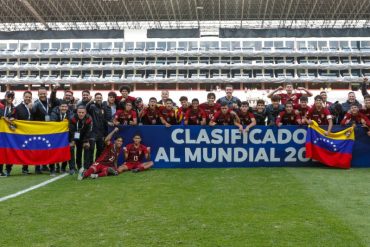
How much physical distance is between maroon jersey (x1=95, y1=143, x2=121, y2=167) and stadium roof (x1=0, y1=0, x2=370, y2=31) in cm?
4393

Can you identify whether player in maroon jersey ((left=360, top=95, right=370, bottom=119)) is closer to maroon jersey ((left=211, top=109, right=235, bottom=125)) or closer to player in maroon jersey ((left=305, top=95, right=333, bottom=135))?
player in maroon jersey ((left=305, top=95, right=333, bottom=135))

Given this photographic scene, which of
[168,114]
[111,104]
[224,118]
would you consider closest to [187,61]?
[168,114]

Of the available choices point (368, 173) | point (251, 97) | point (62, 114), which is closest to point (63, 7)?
point (251, 97)

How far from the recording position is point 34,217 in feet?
17.3

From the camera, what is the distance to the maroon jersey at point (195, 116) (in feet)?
32.1

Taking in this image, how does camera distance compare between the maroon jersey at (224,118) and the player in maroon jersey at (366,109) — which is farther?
the maroon jersey at (224,118)

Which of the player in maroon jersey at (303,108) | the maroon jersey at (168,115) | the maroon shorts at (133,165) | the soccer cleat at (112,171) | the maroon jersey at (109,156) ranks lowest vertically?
the soccer cleat at (112,171)

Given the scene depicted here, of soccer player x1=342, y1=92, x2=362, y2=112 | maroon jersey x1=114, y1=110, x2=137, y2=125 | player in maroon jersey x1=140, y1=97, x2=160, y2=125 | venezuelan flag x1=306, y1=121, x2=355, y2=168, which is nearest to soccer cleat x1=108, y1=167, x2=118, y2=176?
maroon jersey x1=114, y1=110, x2=137, y2=125

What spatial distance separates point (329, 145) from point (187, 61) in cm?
4215

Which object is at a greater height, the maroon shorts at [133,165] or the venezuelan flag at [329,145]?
the venezuelan flag at [329,145]

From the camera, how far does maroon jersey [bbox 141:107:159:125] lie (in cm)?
998

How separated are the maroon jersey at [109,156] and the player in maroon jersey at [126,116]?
86 cm

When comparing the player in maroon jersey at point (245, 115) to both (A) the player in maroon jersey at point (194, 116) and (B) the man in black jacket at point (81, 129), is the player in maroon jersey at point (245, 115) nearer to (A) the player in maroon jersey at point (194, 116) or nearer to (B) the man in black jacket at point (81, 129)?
(A) the player in maroon jersey at point (194, 116)

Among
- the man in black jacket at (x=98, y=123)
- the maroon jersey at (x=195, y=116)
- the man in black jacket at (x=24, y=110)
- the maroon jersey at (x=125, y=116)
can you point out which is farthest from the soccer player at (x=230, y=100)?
the man in black jacket at (x=24, y=110)
